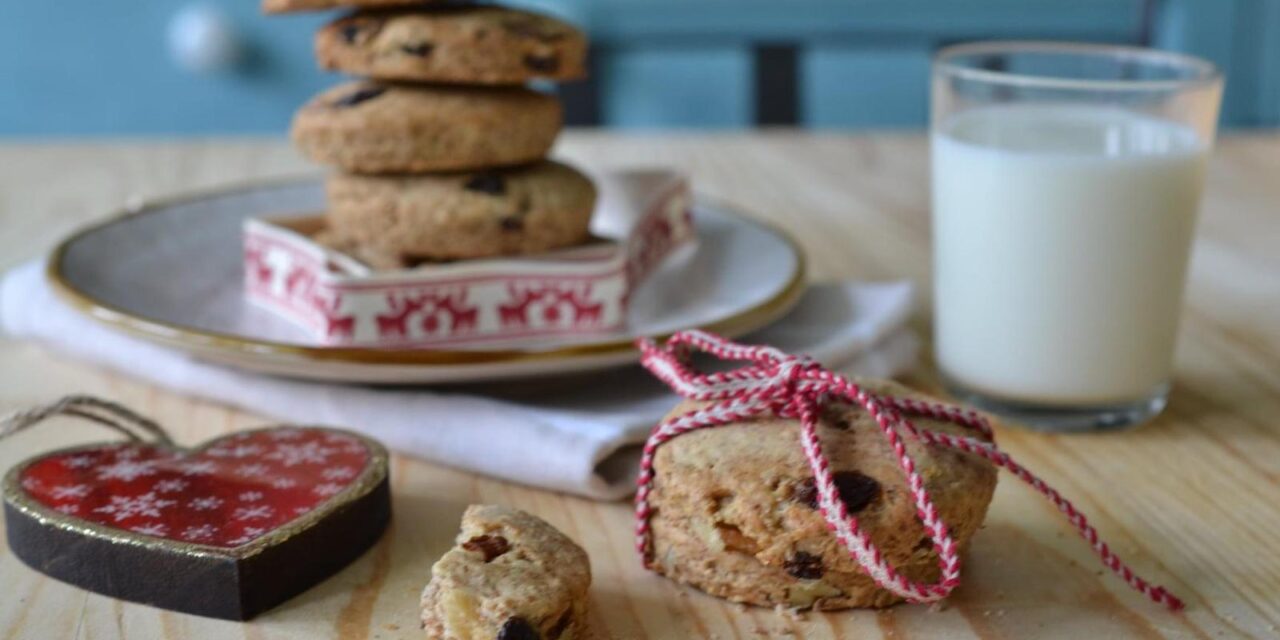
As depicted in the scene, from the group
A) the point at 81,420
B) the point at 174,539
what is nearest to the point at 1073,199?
the point at 174,539

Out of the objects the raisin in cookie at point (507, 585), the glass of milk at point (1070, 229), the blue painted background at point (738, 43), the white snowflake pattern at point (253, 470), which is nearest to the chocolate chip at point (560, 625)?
the raisin in cookie at point (507, 585)

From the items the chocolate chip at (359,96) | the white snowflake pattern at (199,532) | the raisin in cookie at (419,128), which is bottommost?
the white snowflake pattern at (199,532)

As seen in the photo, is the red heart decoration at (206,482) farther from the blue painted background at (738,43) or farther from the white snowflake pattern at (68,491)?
the blue painted background at (738,43)

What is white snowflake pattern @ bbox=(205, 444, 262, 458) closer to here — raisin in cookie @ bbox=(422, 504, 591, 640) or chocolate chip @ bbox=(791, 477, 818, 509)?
raisin in cookie @ bbox=(422, 504, 591, 640)

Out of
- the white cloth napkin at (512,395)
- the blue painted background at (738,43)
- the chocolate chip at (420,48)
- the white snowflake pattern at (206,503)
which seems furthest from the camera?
the blue painted background at (738,43)

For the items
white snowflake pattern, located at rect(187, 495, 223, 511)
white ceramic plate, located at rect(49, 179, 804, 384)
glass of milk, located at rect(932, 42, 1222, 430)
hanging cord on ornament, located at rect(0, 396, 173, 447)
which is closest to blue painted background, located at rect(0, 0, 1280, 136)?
white ceramic plate, located at rect(49, 179, 804, 384)

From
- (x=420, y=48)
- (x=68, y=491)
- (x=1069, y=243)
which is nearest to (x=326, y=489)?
(x=68, y=491)

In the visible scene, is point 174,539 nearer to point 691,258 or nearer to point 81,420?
point 81,420
